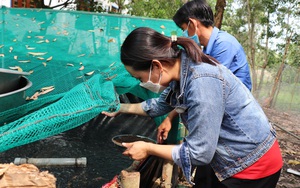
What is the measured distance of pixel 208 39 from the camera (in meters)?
2.23

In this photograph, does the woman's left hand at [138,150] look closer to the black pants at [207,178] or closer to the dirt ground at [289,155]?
the black pants at [207,178]

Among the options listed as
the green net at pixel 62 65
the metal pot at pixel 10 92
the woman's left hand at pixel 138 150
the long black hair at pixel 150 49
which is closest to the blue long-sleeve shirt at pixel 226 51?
the green net at pixel 62 65

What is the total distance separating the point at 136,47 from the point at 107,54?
2277mm

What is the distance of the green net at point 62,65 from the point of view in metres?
1.63

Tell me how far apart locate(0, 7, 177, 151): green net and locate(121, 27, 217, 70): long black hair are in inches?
24.9

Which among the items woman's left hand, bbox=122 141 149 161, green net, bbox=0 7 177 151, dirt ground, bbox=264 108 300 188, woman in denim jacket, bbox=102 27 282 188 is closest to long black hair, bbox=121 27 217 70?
woman in denim jacket, bbox=102 27 282 188

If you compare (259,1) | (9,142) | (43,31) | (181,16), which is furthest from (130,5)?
(9,142)

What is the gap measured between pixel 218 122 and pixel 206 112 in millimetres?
82

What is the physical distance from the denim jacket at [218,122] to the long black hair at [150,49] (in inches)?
1.8

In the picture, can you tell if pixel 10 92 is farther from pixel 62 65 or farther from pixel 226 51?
pixel 226 51

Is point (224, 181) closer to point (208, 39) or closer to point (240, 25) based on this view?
point (208, 39)

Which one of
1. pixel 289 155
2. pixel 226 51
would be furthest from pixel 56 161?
pixel 289 155

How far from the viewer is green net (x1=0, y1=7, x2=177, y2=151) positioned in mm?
1635

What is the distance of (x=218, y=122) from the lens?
119cm
